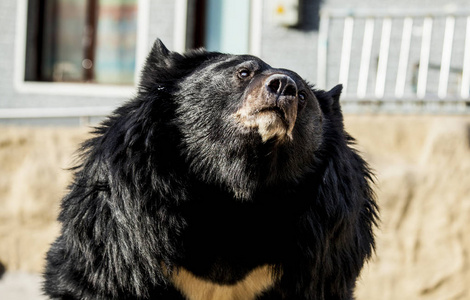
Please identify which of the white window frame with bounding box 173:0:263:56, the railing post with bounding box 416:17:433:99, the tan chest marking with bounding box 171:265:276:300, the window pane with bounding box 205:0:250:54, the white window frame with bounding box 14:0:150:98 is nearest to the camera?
the tan chest marking with bounding box 171:265:276:300

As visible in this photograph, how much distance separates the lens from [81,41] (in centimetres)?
1123

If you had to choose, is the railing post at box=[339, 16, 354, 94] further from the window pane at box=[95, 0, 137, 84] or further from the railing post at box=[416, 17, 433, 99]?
the window pane at box=[95, 0, 137, 84]

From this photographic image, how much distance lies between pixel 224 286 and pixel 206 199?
384 millimetres

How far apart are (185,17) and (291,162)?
23.4ft

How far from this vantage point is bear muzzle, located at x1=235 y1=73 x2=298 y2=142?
3.10m

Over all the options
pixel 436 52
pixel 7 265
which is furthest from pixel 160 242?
pixel 436 52

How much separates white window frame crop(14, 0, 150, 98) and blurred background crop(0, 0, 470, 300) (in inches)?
0.5

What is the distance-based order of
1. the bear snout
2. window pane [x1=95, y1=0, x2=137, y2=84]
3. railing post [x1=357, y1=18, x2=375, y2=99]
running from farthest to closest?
window pane [x1=95, y1=0, x2=137, y2=84]
railing post [x1=357, y1=18, x2=375, y2=99]
the bear snout

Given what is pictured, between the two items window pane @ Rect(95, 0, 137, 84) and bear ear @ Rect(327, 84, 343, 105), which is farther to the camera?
window pane @ Rect(95, 0, 137, 84)

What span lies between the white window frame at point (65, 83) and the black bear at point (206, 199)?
22.9 feet

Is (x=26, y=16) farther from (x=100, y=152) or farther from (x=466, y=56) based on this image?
(x=100, y=152)

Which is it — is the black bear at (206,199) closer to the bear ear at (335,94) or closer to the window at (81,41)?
the bear ear at (335,94)

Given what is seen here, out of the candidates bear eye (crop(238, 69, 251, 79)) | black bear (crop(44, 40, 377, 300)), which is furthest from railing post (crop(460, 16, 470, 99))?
bear eye (crop(238, 69, 251, 79))

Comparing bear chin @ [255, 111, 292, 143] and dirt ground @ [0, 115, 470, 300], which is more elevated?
bear chin @ [255, 111, 292, 143]
